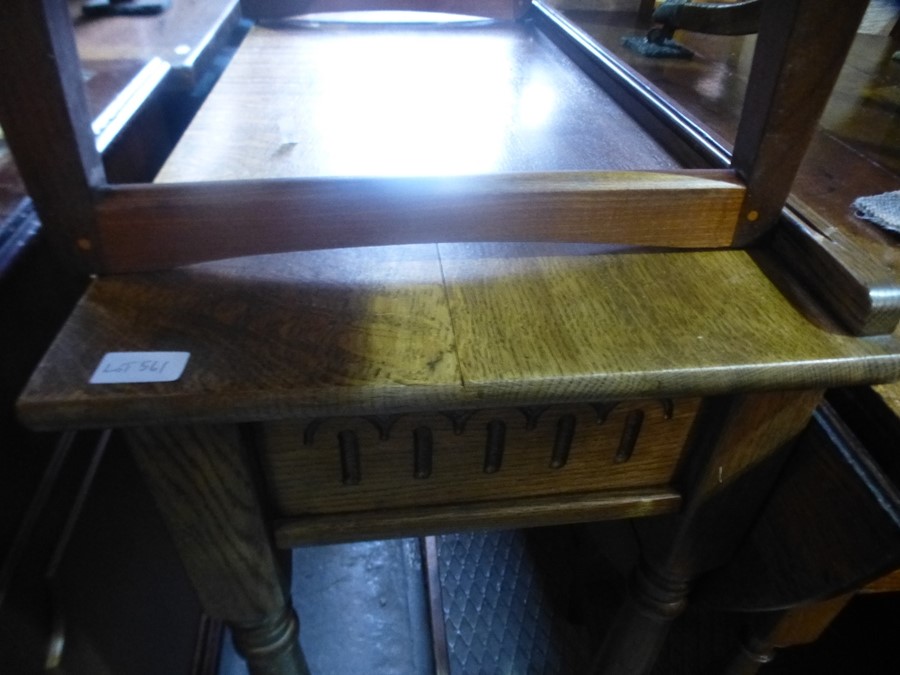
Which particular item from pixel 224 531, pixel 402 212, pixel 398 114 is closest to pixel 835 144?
pixel 398 114

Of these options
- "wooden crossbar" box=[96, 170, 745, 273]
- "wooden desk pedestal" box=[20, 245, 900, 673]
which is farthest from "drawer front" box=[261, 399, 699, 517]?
Answer: "wooden crossbar" box=[96, 170, 745, 273]

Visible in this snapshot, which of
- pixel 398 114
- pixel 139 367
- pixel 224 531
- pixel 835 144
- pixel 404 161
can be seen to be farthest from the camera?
pixel 835 144

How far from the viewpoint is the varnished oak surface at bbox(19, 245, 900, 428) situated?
1.11 feet

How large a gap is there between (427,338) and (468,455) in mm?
120

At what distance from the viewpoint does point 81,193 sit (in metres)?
0.38

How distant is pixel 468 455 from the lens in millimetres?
461

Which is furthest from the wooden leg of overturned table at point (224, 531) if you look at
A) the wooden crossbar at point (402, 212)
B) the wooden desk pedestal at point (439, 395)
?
the wooden crossbar at point (402, 212)

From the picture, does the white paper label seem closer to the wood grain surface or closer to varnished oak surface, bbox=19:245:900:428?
varnished oak surface, bbox=19:245:900:428

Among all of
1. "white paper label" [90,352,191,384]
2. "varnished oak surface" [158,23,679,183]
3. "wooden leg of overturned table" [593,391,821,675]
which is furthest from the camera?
"varnished oak surface" [158,23,679,183]

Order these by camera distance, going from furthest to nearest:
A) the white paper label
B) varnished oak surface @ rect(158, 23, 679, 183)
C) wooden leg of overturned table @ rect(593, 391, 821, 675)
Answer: varnished oak surface @ rect(158, 23, 679, 183), wooden leg of overturned table @ rect(593, 391, 821, 675), the white paper label

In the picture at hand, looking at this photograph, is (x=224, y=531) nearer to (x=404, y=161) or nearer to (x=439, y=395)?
(x=439, y=395)

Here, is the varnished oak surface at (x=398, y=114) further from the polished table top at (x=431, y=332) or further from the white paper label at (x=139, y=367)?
the white paper label at (x=139, y=367)

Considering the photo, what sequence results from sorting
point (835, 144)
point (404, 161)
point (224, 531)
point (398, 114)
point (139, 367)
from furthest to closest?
1. point (835, 144)
2. point (398, 114)
3. point (404, 161)
4. point (224, 531)
5. point (139, 367)

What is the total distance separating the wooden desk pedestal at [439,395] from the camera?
0.35m
